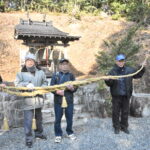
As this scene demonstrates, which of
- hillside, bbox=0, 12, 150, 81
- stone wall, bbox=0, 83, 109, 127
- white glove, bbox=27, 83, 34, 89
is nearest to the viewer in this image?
white glove, bbox=27, 83, 34, 89

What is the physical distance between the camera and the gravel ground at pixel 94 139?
4.00 meters

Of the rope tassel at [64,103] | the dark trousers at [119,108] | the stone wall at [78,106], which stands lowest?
the stone wall at [78,106]

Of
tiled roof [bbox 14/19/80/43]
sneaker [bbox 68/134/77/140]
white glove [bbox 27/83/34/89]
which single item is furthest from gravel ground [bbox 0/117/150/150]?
tiled roof [bbox 14/19/80/43]

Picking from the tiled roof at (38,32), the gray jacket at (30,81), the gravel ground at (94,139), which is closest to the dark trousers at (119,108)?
the gravel ground at (94,139)

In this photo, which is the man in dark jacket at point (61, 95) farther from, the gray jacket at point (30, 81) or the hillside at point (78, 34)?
the hillside at point (78, 34)

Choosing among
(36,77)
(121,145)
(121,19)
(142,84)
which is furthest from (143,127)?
(121,19)

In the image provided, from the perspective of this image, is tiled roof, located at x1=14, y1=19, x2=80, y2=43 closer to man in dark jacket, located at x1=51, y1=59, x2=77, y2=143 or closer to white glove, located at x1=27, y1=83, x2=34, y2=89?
man in dark jacket, located at x1=51, y1=59, x2=77, y2=143

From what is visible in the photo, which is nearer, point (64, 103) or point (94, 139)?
point (64, 103)

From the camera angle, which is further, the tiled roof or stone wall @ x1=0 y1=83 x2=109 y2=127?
the tiled roof

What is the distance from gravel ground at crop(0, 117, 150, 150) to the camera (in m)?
4.00

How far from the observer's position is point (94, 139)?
14.4ft

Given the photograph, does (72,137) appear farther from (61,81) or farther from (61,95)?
(61,81)

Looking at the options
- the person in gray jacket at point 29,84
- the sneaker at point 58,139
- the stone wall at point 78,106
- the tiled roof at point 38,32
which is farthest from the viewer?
the tiled roof at point 38,32

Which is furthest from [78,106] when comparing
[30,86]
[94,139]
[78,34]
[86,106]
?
[78,34]
